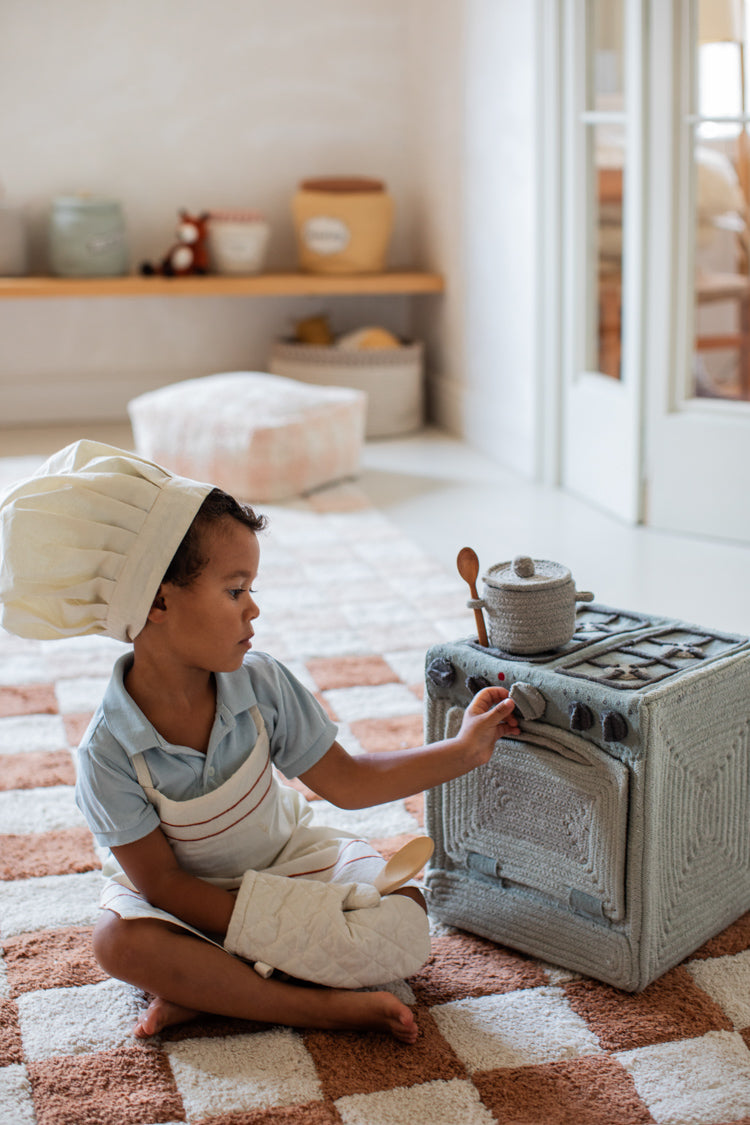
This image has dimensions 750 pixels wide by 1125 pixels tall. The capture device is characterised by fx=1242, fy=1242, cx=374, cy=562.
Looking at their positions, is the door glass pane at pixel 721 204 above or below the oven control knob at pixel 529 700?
above

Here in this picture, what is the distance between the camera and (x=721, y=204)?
268 cm

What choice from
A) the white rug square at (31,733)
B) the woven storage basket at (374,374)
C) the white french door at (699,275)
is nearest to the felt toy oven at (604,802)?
the white rug square at (31,733)

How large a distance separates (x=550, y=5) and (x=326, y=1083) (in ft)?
9.09

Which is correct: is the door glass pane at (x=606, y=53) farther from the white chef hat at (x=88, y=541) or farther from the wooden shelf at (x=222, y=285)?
the white chef hat at (x=88, y=541)

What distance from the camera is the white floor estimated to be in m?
2.39

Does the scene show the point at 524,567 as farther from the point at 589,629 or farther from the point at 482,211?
the point at 482,211

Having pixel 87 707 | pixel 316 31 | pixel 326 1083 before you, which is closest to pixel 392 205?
pixel 316 31

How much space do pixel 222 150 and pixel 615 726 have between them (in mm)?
3616

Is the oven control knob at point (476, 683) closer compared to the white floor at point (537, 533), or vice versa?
the oven control knob at point (476, 683)

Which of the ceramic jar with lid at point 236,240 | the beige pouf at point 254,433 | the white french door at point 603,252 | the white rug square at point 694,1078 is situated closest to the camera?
the white rug square at point 694,1078

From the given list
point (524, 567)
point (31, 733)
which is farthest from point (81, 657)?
point (524, 567)

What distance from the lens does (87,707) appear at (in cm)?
197

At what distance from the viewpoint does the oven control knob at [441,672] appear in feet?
4.21

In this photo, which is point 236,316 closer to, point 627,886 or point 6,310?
point 6,310
